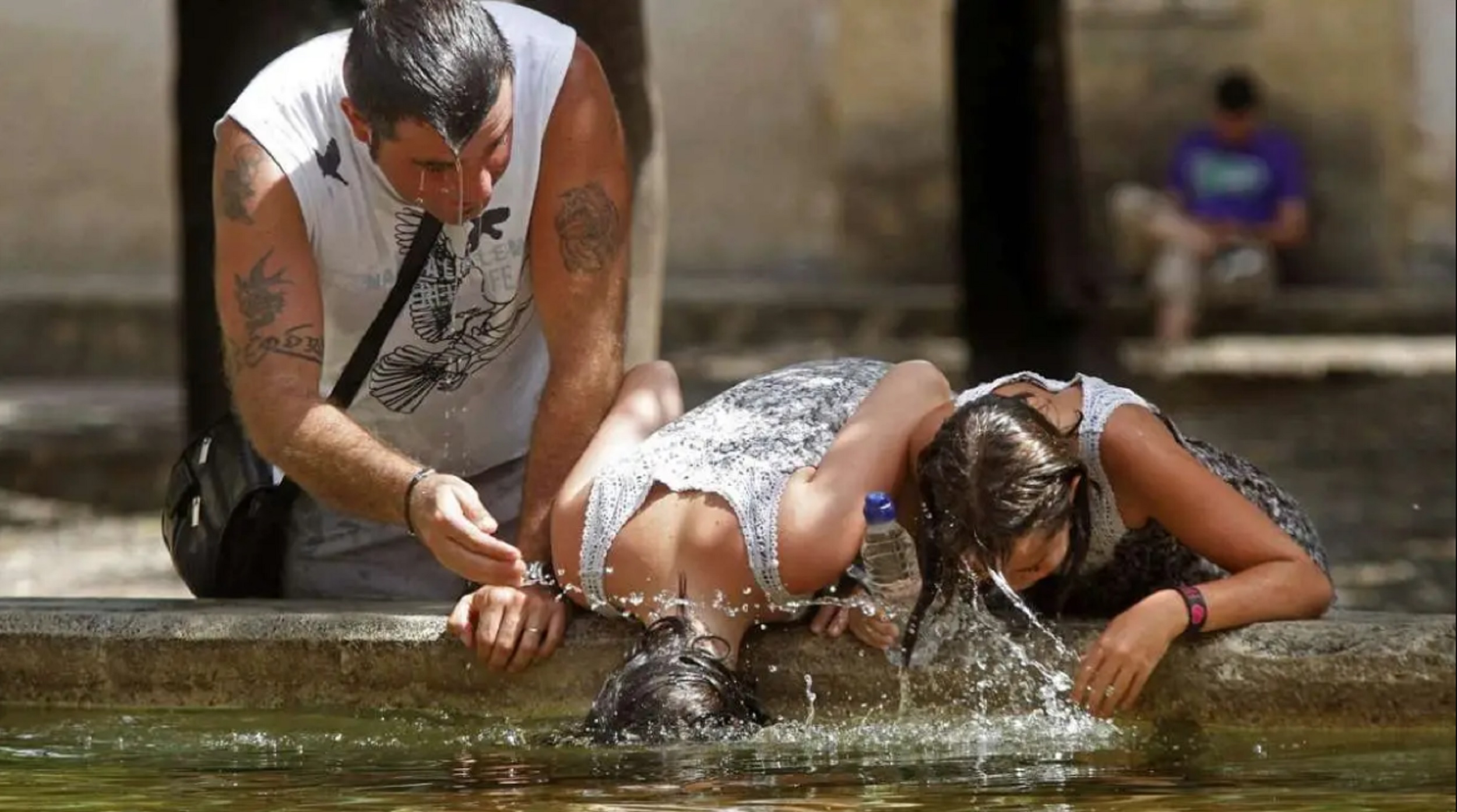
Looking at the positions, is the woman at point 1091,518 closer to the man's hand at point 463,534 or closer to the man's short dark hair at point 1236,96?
the man's hand at point 463,534

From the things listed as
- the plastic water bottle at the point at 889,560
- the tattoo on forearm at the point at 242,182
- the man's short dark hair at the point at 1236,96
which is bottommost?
the man's short dark hair at the point at 1236,96

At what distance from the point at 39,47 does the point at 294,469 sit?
11.7 metres

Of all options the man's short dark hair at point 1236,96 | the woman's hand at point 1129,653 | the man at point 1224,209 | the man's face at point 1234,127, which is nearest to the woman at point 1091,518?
the woman's hand at point 1129,653

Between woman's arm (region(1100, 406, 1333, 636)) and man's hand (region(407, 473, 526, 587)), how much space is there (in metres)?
1.06

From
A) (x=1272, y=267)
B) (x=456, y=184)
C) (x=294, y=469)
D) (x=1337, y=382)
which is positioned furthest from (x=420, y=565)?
(x=1272, y=267)

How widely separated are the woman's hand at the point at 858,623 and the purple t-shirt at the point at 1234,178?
10.4 m

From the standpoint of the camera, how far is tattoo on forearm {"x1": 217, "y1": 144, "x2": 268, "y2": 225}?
15.5 feet

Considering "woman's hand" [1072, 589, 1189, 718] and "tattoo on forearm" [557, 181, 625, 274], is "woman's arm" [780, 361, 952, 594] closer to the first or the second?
"woman's hand" [1072, 589, 1189, 718]

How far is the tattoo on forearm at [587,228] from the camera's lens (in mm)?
4883

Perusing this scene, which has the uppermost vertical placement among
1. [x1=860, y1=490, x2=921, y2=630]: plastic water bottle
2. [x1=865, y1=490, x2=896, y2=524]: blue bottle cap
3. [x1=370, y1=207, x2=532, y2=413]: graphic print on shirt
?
[x1=370, y1=207, x2=532, y2=413]: graphic print on shirt

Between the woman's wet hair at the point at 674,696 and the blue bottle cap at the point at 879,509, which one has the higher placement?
the blue bottle cap at the point at 879,509

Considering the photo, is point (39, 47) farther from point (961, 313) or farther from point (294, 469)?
point (294, 469)

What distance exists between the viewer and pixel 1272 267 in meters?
15.4

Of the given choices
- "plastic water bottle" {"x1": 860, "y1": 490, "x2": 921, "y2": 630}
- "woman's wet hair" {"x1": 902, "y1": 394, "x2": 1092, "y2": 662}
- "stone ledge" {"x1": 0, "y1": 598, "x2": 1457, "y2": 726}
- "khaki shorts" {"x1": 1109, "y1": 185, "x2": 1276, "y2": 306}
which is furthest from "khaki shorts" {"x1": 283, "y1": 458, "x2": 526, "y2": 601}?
"khaki shorts" {"x1": 1109, "y1": 185, "x2": 1276, "y2": 306}
